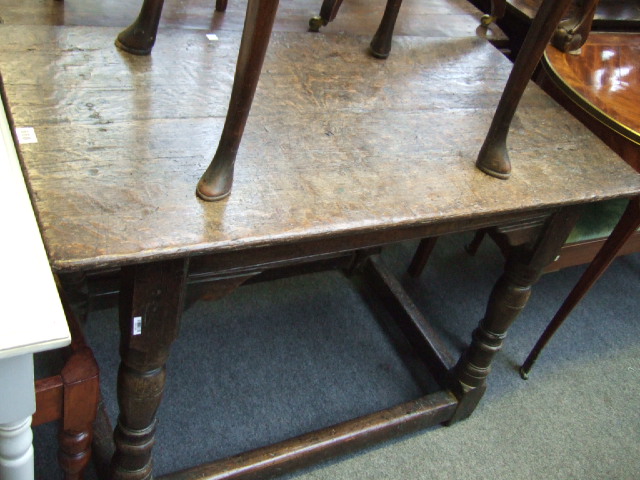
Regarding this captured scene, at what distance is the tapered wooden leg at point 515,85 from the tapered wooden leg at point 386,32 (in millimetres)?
310

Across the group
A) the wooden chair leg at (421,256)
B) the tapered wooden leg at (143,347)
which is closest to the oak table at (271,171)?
the tapered wooden leg at (143,347)

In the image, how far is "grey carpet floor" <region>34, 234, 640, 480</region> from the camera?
1.49 m

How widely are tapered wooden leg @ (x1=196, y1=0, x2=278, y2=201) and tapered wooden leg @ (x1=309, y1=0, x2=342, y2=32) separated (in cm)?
60

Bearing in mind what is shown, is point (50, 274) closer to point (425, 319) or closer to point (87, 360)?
point (87, 360)

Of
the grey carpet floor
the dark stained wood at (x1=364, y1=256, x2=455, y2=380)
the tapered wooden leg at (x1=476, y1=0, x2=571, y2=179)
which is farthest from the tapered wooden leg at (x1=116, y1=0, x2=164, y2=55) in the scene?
the dark stained wood at (x1=364, y1=256, x2=455, y2=380)

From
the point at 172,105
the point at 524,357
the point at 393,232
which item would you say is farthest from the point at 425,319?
the point at 172,105

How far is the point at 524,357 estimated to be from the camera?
72.3 inches

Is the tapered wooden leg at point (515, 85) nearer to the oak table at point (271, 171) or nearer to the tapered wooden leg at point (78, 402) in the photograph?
the oak table at point (271, 171)

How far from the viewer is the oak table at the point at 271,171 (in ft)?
2.96

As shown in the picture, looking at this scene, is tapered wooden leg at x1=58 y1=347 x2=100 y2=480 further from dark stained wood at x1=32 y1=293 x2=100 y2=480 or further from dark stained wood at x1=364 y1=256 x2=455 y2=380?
dark stained wood at x1=364 y1=256 x2=455 y2=380

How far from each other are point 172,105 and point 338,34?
0.48m

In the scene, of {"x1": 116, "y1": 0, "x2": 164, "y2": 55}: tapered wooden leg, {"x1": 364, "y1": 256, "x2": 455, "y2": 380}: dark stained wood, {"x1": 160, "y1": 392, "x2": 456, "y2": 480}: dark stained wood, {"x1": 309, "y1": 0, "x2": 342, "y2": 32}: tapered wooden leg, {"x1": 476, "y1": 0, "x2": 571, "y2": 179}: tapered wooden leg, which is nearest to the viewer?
{"x1": 476, "y1": 0, "x2": 571, "y2": 179}: tapered wooden leg

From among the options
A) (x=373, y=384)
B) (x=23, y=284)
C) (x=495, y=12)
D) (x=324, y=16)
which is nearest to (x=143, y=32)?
(x=324, y=16)

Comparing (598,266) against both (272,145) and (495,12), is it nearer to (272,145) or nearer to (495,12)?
(495,12)
